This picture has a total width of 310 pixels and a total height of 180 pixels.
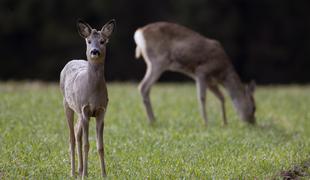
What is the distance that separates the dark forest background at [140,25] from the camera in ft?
79.4

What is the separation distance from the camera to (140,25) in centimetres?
2550

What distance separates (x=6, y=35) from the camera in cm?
2466

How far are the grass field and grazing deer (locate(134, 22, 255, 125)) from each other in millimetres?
405

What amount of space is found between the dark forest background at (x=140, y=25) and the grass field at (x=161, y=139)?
9.68 meters

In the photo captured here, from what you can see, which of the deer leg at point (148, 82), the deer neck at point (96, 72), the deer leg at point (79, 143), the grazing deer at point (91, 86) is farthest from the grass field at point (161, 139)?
the deer neck at point (96, 72)

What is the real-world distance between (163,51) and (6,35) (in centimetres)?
1434

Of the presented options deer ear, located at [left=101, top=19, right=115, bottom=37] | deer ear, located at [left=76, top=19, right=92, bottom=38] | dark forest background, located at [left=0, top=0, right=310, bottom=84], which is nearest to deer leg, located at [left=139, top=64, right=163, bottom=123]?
deer ear, located at [left=101, top=19, right=115, bottom=37]

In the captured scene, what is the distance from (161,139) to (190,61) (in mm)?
2451

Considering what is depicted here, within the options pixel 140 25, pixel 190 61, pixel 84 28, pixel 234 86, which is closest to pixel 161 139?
pixel 190 61

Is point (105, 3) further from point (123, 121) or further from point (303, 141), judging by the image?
point (303, 141)

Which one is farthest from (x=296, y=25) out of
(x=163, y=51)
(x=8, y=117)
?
(x=8, y=117)

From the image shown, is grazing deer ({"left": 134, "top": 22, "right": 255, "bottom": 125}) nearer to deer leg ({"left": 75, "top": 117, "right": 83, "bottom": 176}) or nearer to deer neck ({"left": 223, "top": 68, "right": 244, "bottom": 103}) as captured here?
deer neck ({"left": 223, "top": 68, "right": 244, "bottom": 103})

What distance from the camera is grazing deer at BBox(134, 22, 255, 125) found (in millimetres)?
11430

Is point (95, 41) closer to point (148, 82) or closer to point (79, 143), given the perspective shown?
point (79, 143)
